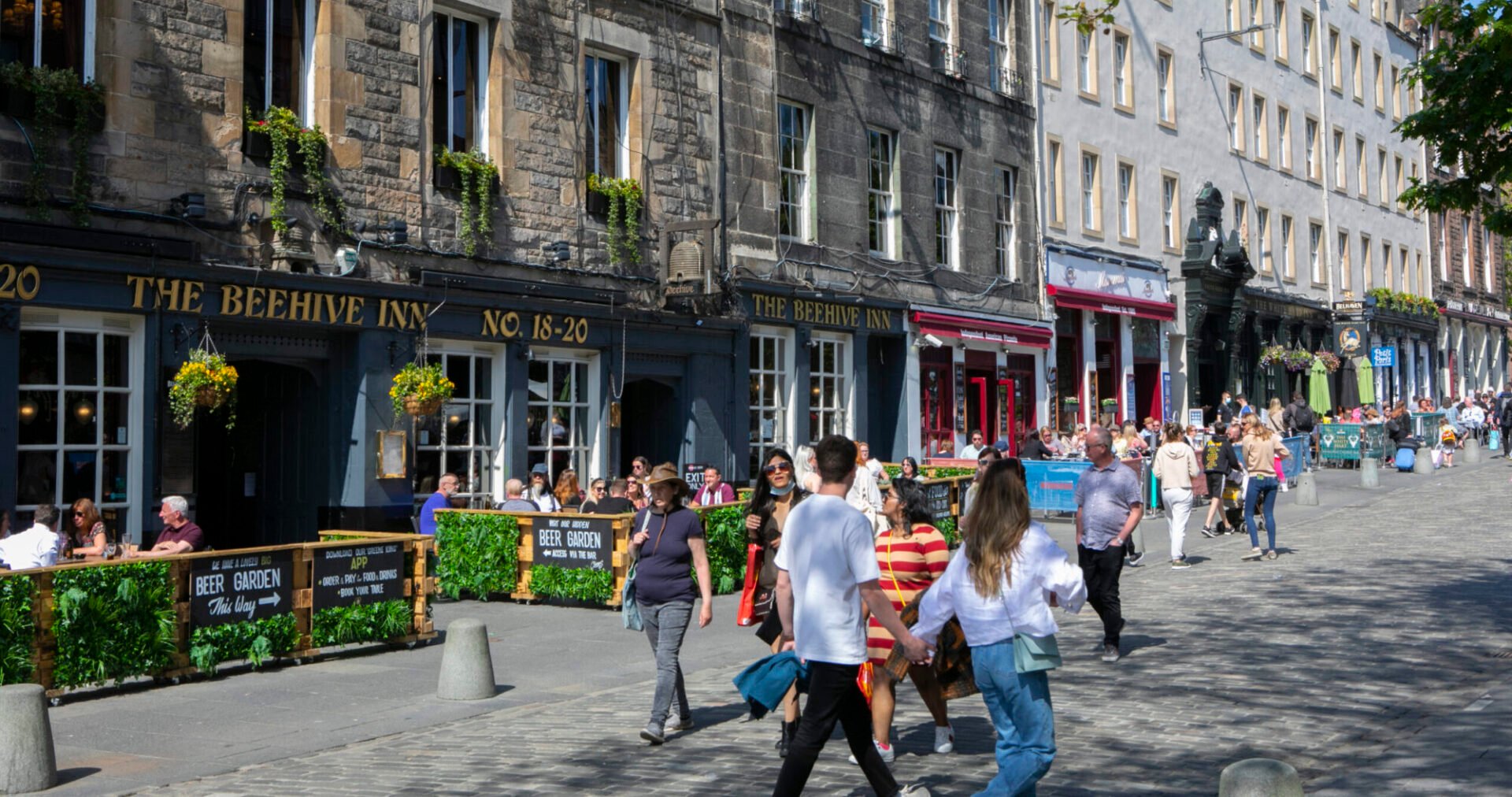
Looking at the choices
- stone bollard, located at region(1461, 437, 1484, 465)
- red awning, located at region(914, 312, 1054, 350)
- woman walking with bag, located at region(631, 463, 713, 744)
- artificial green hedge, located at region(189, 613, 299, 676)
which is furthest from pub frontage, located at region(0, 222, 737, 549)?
stone bollard, located at region(1461, 437, 1484, 465)

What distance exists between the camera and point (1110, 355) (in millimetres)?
32906

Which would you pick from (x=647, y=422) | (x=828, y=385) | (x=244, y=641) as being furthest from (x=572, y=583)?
(x=828, y=385)

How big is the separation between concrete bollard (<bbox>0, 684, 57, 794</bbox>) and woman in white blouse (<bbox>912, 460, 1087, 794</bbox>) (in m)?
4.70

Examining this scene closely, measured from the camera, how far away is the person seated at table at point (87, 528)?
42.2ft

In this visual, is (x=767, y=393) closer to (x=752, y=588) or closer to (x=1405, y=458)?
(x=752, y=588)

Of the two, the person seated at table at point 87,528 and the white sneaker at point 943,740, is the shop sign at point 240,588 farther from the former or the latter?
the white sneaker at point 943,740

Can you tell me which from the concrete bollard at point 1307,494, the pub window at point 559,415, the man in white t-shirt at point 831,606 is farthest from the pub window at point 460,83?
the concrete bollard at point 1307,494

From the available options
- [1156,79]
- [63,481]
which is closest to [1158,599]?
[63,481]

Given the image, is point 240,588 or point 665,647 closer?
point 665,647

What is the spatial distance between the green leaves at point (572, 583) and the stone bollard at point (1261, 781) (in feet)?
33.8

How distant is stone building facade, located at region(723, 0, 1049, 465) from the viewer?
22.8 meters

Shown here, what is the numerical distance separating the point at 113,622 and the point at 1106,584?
7.28m

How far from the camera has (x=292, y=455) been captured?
55.1ft

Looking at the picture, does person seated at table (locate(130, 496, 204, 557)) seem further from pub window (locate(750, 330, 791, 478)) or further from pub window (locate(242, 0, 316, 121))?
pub window (locate(750, 330, 791, 478))
